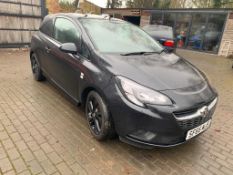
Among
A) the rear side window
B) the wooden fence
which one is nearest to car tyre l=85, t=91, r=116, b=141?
the rear side window

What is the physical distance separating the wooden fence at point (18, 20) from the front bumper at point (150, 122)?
8049mm

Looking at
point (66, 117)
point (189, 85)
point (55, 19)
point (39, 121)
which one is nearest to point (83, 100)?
point (66, 117)

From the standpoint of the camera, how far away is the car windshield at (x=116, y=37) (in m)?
2.97

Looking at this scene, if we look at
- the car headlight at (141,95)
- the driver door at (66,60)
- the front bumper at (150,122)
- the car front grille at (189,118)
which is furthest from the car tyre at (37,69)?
the car front grille at (189,118)

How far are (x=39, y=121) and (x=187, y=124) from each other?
2.21 m

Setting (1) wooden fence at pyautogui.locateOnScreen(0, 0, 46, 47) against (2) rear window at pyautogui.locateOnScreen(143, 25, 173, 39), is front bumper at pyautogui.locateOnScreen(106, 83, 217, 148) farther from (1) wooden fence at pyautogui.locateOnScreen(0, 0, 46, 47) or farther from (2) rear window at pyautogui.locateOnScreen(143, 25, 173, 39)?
(1) wooden fence at pyautogui.locateOnScreen(0, 0, 46, 47)

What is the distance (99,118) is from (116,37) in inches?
53.9

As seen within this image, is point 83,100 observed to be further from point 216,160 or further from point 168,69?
point 216,160

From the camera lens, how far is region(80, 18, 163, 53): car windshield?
297 cm

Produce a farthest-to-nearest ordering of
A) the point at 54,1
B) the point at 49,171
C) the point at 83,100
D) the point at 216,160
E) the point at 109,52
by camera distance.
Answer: the point at 54,1 → the point at 83,100 → the point at 109,52 → the point at 216,160 → the point at 49,171

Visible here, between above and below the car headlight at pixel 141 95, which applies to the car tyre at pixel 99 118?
below

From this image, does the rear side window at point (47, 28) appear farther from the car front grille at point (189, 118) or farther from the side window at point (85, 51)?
the car front grille at point (189, 118)

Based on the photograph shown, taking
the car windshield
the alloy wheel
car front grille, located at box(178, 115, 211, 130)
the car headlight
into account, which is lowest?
the alloy wheel

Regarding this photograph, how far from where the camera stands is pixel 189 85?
2.48 metres
